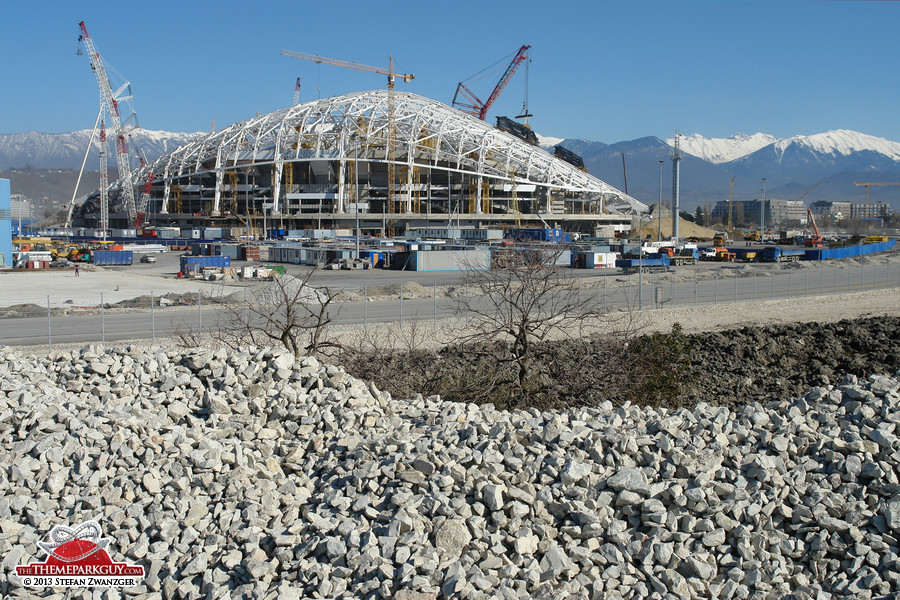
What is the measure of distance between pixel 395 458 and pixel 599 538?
2259 mm

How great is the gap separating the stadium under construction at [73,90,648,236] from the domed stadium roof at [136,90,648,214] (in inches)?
6.8

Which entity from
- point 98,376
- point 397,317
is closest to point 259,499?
point 98,376

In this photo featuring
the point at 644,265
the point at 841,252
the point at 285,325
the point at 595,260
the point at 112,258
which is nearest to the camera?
the point at 285,325

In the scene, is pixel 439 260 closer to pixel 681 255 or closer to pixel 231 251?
pixel 681 255

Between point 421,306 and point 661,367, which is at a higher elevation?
point 421,306

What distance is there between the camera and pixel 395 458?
7.54 meters

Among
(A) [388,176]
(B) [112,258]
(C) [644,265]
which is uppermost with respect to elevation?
(A) [388,176]

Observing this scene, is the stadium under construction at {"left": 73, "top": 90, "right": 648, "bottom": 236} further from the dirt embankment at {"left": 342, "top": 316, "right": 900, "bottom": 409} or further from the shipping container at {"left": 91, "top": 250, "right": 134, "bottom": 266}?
the dirt embankment at {"left": 342, "top": 316, "right": 900, "bottom": 409}

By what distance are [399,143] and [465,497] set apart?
304 feet

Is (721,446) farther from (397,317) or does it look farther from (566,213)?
(566,213)

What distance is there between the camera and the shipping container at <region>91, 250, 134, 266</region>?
171 feet

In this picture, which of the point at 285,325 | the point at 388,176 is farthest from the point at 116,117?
the point at 285,325

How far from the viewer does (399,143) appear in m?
96.2

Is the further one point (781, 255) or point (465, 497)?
Answer: point (781, 255)
